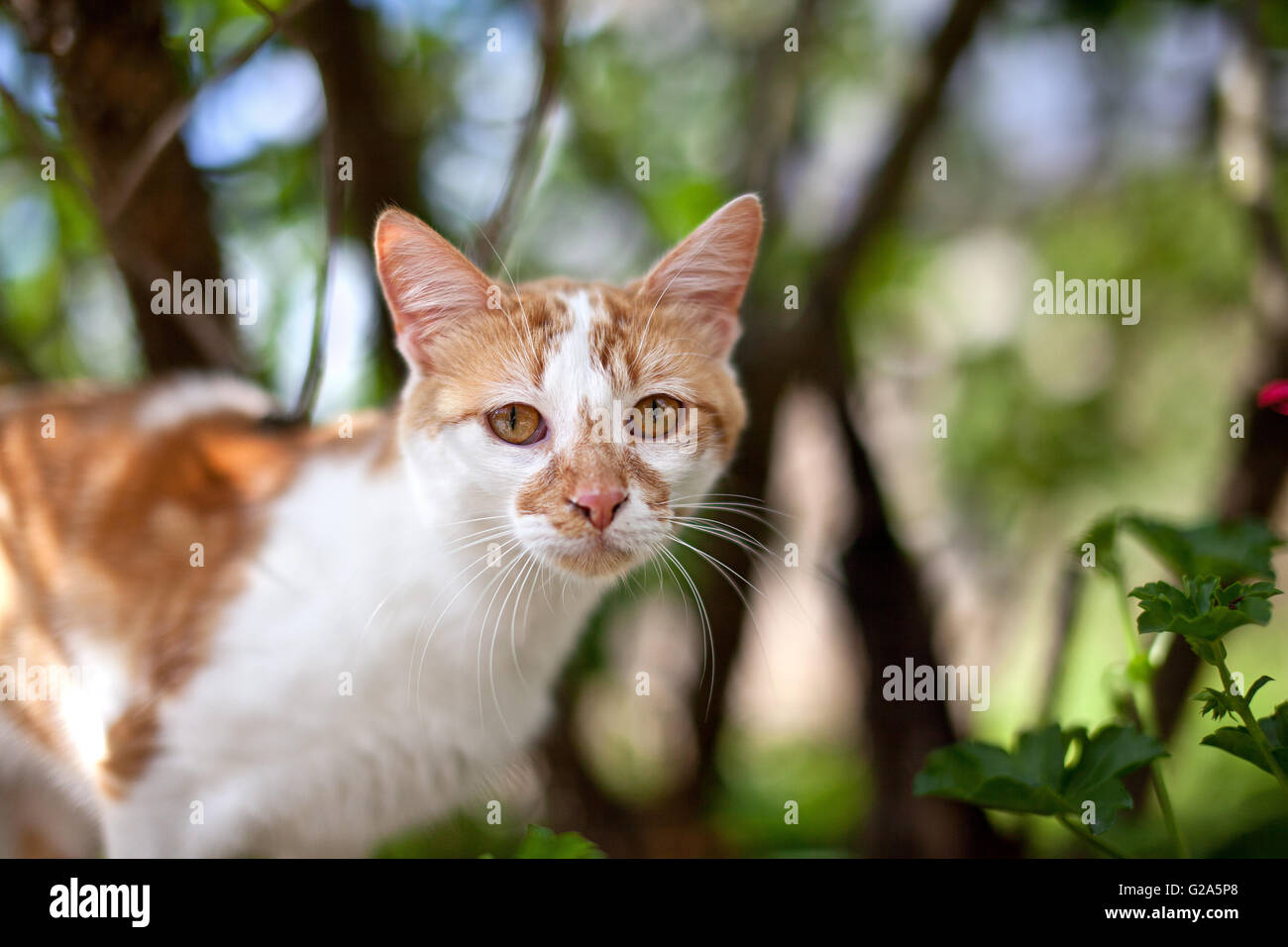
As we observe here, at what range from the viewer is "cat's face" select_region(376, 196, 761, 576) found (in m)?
1.13

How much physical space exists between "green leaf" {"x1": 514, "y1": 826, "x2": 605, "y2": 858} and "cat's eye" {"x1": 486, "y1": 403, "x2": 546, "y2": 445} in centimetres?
48

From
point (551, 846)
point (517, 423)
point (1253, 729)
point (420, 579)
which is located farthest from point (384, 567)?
point (1253, 729)

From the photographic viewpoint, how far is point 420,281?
1.27m

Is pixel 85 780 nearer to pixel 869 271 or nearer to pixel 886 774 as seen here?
pixel 886 774

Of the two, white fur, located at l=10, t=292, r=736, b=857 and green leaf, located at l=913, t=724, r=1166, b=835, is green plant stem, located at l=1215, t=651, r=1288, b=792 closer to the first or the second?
green leaf, located at l=913, t=724, r=1166, b=835

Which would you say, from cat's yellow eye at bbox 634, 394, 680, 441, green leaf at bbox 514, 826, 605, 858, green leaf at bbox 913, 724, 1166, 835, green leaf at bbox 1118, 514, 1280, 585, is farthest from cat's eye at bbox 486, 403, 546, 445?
green leaf at bbox 1118, 514, 1280, 585

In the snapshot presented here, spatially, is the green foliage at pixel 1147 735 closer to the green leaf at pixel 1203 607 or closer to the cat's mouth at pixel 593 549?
Answer: the green leaf at pixel 1203 607

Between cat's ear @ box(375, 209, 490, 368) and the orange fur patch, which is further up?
cat's ear @ box(375, 209, 490, 368)

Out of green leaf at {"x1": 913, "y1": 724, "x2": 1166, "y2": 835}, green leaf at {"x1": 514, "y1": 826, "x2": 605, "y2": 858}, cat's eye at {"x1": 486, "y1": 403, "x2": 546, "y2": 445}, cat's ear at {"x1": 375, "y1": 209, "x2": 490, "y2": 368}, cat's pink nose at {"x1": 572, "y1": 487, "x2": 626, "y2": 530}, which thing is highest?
cat's ear at {"x1": 375, "y1": 209, "x2": 490, "y2": 368}

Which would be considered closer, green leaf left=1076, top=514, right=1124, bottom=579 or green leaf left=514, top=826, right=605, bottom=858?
green leaf left=514, top=826, right=605, bottom=858

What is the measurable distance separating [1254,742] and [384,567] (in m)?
1.08

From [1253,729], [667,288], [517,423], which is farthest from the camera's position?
[667,288]

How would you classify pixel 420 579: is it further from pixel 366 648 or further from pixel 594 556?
pixel 594 556
